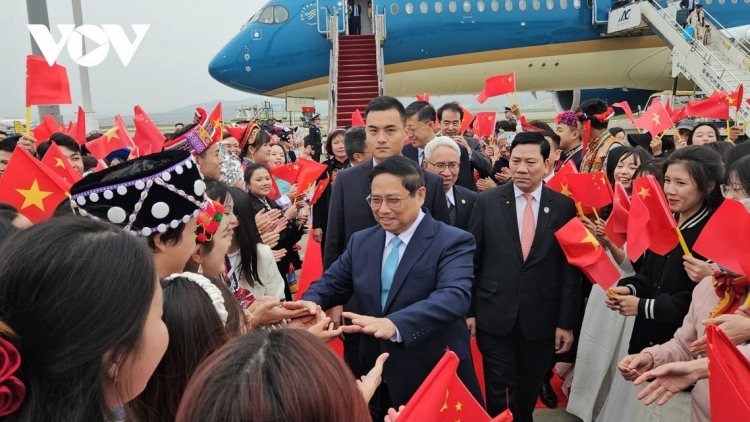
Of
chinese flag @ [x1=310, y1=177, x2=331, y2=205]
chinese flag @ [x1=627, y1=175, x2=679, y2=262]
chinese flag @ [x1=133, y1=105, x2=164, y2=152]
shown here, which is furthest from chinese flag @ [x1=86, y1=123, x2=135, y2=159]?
chinese flag @ [x1=627, y1=175, x2=679, y2=262]

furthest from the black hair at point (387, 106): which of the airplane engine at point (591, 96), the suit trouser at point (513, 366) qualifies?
the airplane engine at point (591, 96)

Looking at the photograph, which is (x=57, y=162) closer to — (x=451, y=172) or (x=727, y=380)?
(x=451, y=172)

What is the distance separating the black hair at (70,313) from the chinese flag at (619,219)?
223 cm

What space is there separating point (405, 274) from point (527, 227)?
3.29 ft

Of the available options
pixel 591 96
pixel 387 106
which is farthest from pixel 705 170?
pixel 591 96

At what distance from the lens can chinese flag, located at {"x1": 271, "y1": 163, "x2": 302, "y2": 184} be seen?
4.80 m

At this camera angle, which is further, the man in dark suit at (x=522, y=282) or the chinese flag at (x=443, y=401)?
the man in dark suit at (x=522, y=282)

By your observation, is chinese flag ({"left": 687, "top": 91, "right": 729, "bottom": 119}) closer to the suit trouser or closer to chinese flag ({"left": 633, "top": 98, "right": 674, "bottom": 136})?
chinese flag ({"left": 633, "top": 98, "right": 674, "bottom": 136})

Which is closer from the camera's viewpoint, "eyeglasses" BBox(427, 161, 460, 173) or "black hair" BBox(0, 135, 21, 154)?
"eyeglasses" BBox(427, 161, 460, 173)

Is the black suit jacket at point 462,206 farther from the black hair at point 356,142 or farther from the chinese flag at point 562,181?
the black hair at point 356,142

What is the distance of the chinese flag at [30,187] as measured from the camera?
101 inches

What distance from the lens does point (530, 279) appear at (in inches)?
114

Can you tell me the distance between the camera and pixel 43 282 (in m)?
0.99

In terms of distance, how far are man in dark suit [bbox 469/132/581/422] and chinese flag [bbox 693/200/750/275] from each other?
968 mm
